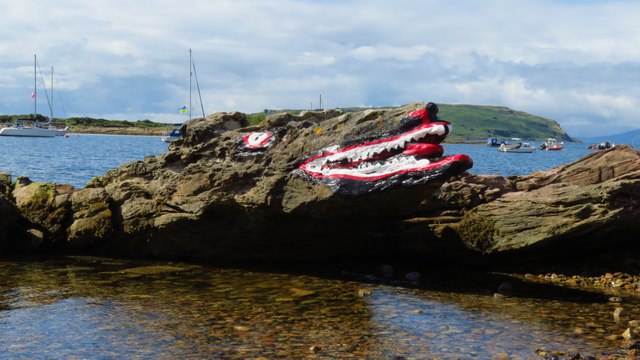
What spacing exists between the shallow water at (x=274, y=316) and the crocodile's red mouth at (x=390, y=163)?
9.79 feet

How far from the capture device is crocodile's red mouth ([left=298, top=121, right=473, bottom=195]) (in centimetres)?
1759

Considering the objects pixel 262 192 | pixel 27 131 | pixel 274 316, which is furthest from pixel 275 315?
pixel 27 131

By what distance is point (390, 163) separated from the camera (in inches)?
727

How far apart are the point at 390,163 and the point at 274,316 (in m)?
5.47

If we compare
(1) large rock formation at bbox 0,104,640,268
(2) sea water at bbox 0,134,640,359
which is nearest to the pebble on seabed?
(2) sea water at bbox 0,134,640,359

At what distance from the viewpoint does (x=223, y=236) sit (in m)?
21.7

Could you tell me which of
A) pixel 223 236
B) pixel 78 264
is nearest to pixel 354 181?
pixel 223 236

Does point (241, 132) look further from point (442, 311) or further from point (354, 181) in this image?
point (442, 311)

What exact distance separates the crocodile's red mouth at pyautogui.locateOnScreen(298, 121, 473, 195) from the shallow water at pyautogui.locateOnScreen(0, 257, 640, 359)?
9.79ft

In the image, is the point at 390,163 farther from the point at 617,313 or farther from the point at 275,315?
the point at 617,313

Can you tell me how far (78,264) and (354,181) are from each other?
30.4ft

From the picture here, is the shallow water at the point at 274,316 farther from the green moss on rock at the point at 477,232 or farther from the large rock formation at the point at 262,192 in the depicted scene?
the large rock formation at the point at 262,192

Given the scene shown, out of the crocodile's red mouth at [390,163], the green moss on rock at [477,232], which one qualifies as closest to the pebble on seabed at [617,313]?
the green moss on rock at [477,232]

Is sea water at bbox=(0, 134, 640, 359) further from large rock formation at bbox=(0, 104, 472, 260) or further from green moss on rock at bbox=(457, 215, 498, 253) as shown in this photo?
large rock formation at bbox=(0, 104, 472, 260)
